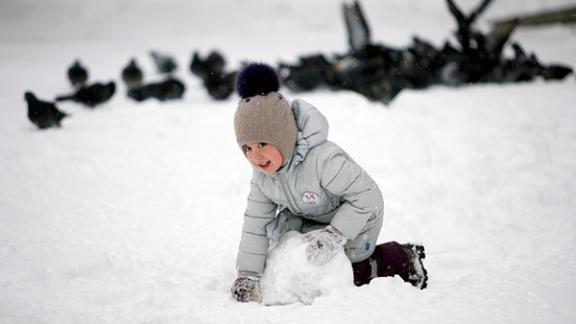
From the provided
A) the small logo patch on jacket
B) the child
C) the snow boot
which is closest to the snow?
the snow boot

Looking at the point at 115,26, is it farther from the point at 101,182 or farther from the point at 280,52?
the point at 101,182

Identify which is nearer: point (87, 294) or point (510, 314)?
point (510, 314)

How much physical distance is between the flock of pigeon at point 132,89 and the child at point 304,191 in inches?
93.9

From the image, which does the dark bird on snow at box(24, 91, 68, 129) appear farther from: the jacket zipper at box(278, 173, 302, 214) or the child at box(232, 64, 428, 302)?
the jacket zipper at box(278, 173, 302, 214)

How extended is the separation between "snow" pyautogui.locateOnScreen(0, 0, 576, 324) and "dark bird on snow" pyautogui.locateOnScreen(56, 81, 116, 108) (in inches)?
3.3

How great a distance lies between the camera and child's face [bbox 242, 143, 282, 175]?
1.81 metres

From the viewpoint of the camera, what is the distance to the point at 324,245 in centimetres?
180

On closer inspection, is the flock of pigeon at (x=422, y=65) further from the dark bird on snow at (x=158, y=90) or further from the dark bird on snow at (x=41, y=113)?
the dark bird on snow at (x=41, y=113)

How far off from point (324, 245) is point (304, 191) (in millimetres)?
238

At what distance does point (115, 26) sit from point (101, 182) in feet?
25.7

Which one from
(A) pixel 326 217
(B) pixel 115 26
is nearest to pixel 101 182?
(A) pixel 326 217

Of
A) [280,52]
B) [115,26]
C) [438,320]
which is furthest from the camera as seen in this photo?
[115,26]

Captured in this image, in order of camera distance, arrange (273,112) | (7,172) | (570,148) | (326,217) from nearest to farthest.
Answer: (273,112) → (326,217) → (7,172) → (570,148)

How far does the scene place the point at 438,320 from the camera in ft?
5.08
